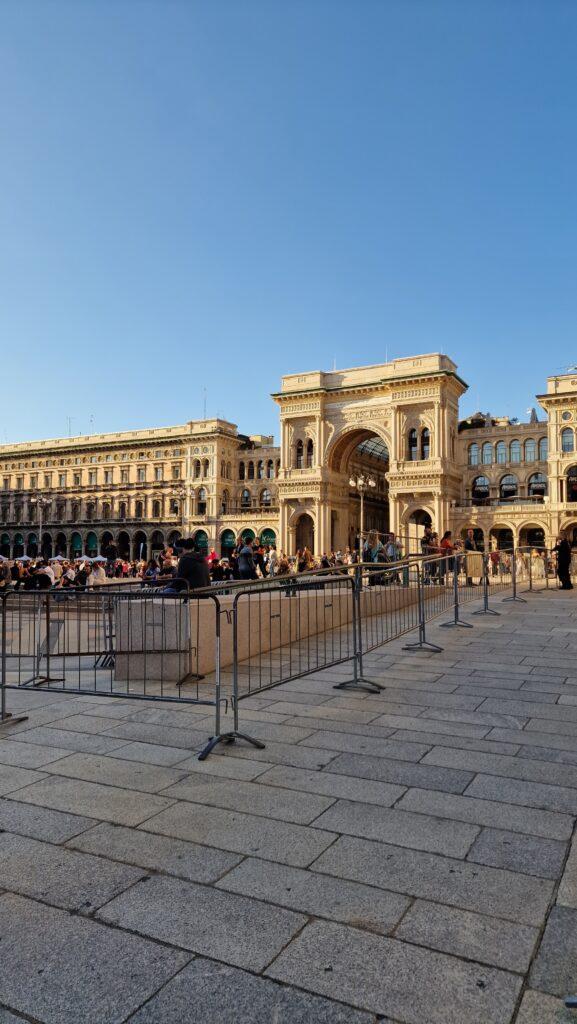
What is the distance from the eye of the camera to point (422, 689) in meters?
7.02

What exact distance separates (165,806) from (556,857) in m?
2.08

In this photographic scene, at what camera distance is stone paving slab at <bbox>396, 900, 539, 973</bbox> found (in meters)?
2.44

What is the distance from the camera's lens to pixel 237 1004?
7.19 feet

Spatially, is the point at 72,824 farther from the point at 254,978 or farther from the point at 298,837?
the point at 254,978

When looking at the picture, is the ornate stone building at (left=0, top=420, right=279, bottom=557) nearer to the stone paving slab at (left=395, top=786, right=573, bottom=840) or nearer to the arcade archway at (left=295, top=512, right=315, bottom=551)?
the arcade archway at (left=295, top=512, right=315, bottom=551)

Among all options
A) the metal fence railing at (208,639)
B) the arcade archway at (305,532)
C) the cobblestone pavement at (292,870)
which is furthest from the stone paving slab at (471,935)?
the arcade archway at (305,532)

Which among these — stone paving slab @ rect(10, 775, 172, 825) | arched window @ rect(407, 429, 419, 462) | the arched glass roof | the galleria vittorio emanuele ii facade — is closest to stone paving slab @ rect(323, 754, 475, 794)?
stone paving slab @ rect(10, 775, 172, 825)

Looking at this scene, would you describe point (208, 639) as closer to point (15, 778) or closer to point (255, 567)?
point (15, 778)

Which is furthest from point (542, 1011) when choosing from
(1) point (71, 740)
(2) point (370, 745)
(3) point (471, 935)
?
(1) point (71, 740)

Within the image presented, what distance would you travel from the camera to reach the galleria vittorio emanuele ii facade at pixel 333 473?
2156 inches

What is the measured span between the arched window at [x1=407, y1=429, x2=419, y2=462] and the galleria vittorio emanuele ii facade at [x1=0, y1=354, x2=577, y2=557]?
10 cm

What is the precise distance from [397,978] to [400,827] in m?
1.26

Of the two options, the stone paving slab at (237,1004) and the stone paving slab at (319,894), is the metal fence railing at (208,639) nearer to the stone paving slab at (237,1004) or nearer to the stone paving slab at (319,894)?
the stone paving slab at (319,894)

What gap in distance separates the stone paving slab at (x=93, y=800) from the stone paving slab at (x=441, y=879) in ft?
3.71
